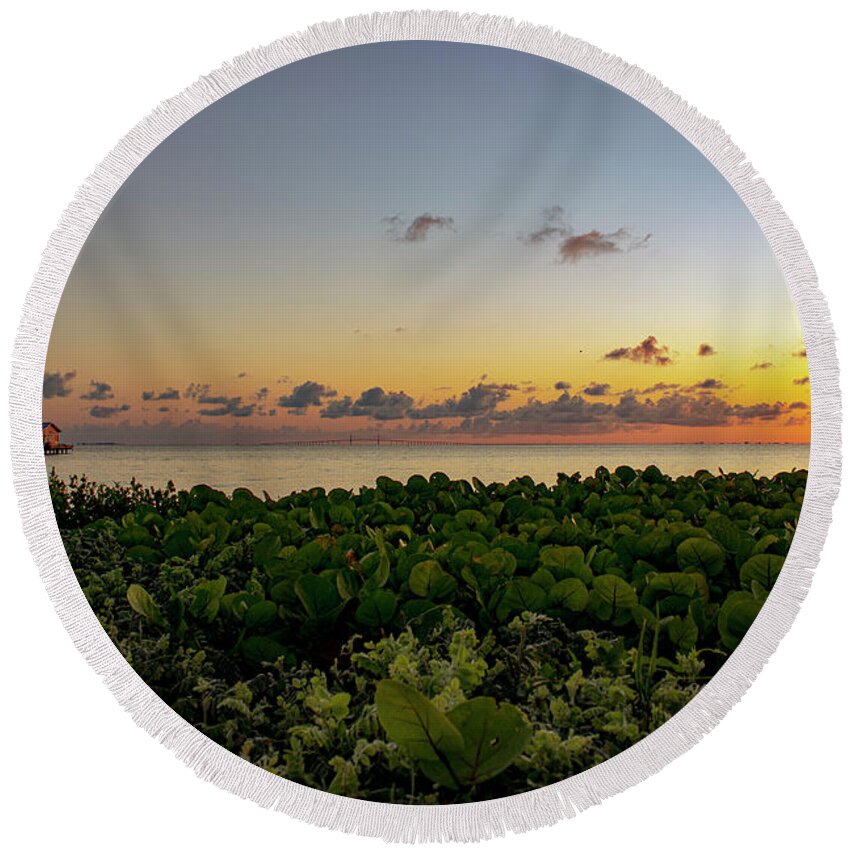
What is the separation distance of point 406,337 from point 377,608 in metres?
0.81

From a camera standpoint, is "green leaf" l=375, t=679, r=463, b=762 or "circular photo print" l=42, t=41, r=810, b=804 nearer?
"green leaf" l=375, t=679, r=463, b=762

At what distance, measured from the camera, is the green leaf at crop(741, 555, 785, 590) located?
2.27 m

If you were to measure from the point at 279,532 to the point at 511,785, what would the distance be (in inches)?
35.6

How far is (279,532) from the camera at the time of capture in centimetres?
240

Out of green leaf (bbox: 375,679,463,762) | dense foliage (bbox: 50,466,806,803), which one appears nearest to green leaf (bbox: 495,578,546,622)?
dense foliage (bbox: 50,466,806,803)

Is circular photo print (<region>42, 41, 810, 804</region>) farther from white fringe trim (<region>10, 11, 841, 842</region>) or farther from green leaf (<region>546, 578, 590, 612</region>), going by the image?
green leaf (<region>546, 578, 590, 612</region>)

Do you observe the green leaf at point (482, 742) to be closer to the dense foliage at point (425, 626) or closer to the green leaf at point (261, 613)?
the dense foliage at point (425, 626)

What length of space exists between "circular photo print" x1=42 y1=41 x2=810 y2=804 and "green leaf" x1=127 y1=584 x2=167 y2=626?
0.02m

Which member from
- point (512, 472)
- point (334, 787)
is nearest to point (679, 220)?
point (512, 472)

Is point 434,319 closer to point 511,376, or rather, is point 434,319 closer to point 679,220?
point 511,376

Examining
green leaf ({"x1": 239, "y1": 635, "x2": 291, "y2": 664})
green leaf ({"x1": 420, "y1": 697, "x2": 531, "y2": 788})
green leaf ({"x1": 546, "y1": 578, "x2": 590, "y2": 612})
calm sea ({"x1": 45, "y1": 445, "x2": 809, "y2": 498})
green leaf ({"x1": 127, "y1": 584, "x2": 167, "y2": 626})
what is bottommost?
green leaf ({"x1": 420, "y1": 697, "x2": 531, "y2": 788})

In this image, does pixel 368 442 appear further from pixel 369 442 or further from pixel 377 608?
pixel 377 608

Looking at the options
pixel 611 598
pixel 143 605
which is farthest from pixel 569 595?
pixel 143 605

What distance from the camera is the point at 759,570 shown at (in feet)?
7.45
